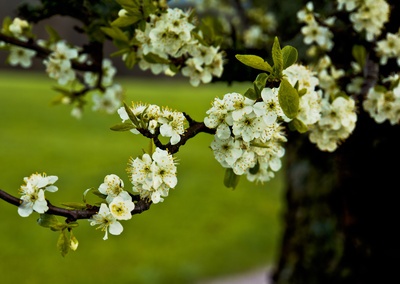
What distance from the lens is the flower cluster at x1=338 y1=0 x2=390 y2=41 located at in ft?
7.83

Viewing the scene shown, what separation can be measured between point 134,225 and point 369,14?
588 centimetres

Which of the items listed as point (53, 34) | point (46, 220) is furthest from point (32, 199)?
point (53, 34)

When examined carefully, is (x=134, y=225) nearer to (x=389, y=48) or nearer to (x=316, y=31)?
(x=316, y=31)

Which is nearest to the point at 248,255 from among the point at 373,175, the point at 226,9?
the point at 226,9

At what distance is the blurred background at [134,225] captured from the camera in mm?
6441

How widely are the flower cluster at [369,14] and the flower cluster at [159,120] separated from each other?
1.12 metres

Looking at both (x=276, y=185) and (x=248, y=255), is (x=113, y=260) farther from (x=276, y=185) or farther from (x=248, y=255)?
(x=276, y=185)

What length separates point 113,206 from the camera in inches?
57.6

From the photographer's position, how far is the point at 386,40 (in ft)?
8.05

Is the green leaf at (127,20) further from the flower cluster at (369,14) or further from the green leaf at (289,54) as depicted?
the flower cluster at (369,14)

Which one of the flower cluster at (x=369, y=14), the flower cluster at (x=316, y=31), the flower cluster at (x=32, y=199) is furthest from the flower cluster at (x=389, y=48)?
the flower cluster at (x=32, y=199)

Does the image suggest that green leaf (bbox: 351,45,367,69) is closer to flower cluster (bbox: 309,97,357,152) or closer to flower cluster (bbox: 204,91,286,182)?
flower cluster (bbox: 309,97,357,152)

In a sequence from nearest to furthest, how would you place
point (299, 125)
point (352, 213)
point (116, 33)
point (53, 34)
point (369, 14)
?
point (299, 125) → point (116, 33) → point (369, 14) → point (53, 34) → point (352, 213)

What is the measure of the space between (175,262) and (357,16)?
4715mm
